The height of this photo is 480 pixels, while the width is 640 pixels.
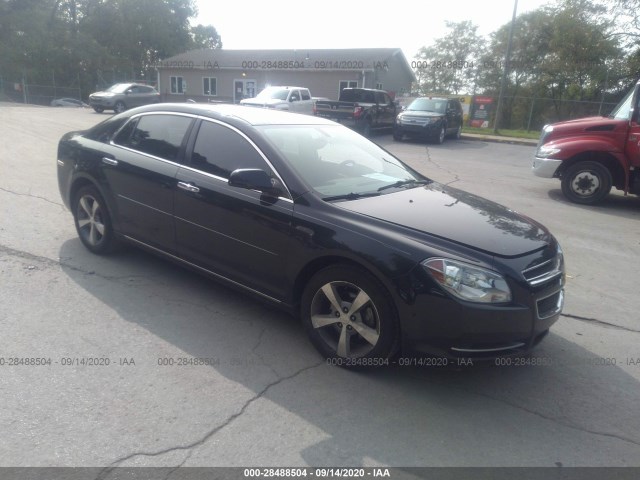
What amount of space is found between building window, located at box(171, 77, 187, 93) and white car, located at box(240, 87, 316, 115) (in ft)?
68.5

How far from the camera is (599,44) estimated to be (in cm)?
3122

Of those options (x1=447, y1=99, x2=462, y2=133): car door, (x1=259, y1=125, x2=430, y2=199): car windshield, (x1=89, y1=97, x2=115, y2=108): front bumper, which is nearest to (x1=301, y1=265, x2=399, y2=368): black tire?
(x1=259, y1=125, x2=430, y2=199): car windshield

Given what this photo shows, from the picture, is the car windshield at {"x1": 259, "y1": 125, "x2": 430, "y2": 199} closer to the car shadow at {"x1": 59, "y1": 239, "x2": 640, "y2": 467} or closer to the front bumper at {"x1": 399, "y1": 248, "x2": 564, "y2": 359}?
the front bumper at {"x1": 399, "y1": 248, "x2": 564, "y2": 359}

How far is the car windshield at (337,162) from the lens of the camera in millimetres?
4188

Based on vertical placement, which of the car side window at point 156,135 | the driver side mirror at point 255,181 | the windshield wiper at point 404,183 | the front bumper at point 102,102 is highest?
the car side window at point 156,135

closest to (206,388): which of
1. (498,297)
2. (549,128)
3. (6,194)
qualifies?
(498,297)

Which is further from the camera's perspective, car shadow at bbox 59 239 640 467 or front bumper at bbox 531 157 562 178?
front bumper at bbox 531 157 562 178

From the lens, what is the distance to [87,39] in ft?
165

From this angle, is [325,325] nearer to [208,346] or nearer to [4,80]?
[208,346]

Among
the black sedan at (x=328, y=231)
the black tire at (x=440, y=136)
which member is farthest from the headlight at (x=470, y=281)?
the black tire at (x=440, y=136)

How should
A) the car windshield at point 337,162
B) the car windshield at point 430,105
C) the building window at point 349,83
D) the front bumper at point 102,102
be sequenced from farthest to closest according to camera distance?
the building window at point 349,83
the front bumper at point 102,102
the car windshield at point 430,105
the car windshield at point 337,162

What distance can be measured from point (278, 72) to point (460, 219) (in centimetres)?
3550

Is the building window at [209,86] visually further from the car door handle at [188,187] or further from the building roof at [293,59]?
the car door handle at [188,187]

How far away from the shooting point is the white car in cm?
2277
